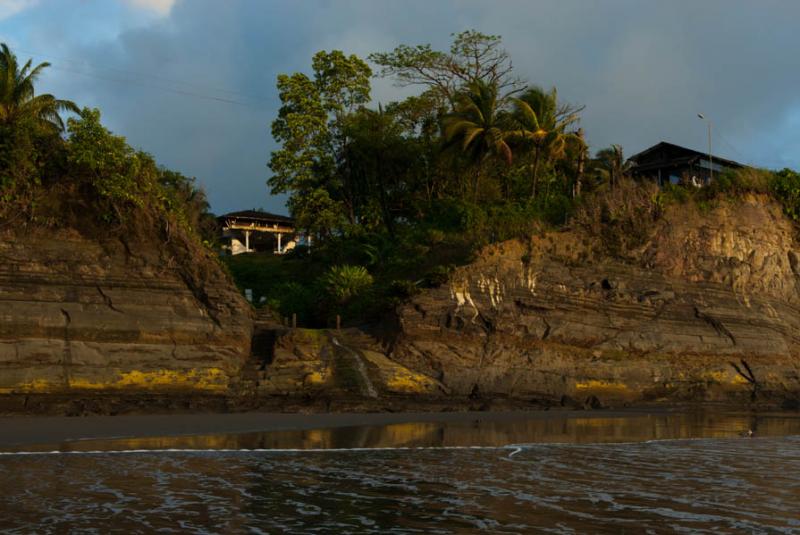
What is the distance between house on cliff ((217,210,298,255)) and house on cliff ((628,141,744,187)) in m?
25.4

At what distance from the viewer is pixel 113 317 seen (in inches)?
770

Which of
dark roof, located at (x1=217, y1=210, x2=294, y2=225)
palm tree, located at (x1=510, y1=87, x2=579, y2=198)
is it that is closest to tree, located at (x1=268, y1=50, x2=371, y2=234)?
palm tree, located at (x1=510, y1=87, x2=579, y2=198)

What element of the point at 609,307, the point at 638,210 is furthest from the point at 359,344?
the point at 638,210

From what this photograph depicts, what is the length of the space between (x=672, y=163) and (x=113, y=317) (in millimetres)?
38225

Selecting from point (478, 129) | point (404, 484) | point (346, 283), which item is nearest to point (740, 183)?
point (478, 129)

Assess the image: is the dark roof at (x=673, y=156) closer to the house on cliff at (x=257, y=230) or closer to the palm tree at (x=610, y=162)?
the palm tree at (x=610, y=162)

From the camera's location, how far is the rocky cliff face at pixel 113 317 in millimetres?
18547

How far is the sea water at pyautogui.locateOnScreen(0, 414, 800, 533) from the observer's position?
7.86m

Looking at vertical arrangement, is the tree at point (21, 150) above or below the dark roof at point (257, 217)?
below

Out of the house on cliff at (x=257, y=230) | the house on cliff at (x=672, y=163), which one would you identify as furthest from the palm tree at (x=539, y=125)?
the house on cliff at (x=257, y=230)

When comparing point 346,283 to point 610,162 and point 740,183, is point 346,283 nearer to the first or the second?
point 740,183

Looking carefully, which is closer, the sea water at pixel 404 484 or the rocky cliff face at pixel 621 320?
the sea water at pixel 404 484

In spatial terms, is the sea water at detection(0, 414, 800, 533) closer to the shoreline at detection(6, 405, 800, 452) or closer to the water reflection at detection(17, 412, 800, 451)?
the water reflection at detection(17, 412, 800, 451)

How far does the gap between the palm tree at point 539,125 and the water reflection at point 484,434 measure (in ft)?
46.2
